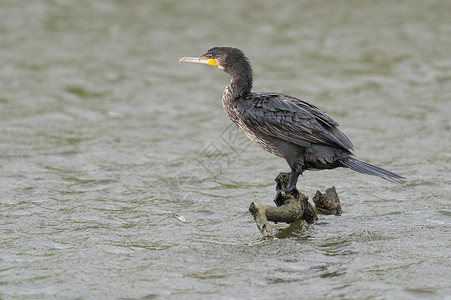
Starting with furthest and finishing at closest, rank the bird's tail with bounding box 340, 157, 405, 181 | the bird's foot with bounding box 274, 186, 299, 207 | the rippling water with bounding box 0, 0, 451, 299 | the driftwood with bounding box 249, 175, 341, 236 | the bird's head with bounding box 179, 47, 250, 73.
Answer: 1. the bird's head with bounding box 179, 47, 250, 73
2. the bird's foot with bounding box 274, 186, 299, 207
3. the bird's tail with bounding box 340, 157, 405, 181
4. the driftwood with bounding box 249, 175, 341, 236
5. the rippling water with bounding box 0, 0, 451, 299

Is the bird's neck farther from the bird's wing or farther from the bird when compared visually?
the bird's wing

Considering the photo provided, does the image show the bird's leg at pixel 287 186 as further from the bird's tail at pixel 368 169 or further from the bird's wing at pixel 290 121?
the bird's tail at pixel 368 169

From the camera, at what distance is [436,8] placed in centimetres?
1627

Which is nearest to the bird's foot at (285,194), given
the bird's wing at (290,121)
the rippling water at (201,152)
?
the rippling water at (201,152)

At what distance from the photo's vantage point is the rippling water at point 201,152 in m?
5.80

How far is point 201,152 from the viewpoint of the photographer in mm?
10055

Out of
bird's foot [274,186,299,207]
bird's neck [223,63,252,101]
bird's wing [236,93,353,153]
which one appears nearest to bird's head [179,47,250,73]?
bird's neck [223,63,252,101]

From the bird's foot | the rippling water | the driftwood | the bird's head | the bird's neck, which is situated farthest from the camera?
the bird's head

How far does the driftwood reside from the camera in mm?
6348

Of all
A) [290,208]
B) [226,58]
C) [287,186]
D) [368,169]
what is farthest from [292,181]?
[226,58]

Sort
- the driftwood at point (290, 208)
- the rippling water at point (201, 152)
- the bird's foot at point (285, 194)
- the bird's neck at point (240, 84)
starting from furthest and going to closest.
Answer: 1. the bird's neck at point (240, 84)
2. the bird's foot at point (285, 194)
3. the driftwood at point (290, 208)
4. the rippling water at point (201, 152)

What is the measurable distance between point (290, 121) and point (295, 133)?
13 centimetres

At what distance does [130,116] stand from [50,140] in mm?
1616

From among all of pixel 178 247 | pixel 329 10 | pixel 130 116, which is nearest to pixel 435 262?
pixel 178 247
